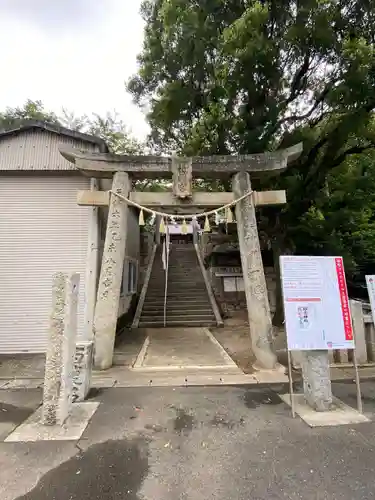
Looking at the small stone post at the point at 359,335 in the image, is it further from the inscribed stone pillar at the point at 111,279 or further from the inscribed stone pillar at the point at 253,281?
the inscribed stone pillar at the point at 111,279

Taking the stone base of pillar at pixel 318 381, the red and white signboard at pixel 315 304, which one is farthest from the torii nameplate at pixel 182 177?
the stone base of pillar at pixel 318 381

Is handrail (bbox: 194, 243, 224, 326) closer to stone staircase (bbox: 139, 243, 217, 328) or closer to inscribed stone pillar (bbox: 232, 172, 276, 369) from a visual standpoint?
stone staircase (bbox: 139, 243, 217, 328)

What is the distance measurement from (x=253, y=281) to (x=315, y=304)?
220cm

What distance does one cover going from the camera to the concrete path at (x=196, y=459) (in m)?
2.56

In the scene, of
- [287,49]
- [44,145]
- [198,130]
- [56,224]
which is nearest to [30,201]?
[56,224]

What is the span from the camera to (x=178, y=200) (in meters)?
6.82

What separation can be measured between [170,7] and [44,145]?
4.65 meters

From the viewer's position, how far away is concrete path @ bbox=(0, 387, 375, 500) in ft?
8.40

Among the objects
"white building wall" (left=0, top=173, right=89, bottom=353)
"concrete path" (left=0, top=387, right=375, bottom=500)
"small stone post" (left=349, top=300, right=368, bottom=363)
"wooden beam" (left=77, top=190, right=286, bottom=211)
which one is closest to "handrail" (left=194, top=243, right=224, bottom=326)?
"small stone post" (left=349, top=300, right=368, bottom=363)

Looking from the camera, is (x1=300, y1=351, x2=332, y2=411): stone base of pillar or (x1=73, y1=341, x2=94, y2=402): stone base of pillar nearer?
(x1=300, y1=351, x2=332, y2=411): stone base of pillar

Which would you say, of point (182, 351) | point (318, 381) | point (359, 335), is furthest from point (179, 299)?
point (318, 381)

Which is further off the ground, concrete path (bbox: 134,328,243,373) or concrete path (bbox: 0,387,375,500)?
concrete path (bbox: 134,328,243,373)

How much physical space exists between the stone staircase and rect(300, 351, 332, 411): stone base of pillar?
7.14 metres

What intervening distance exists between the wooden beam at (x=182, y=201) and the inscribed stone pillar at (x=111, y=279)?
26 cm
